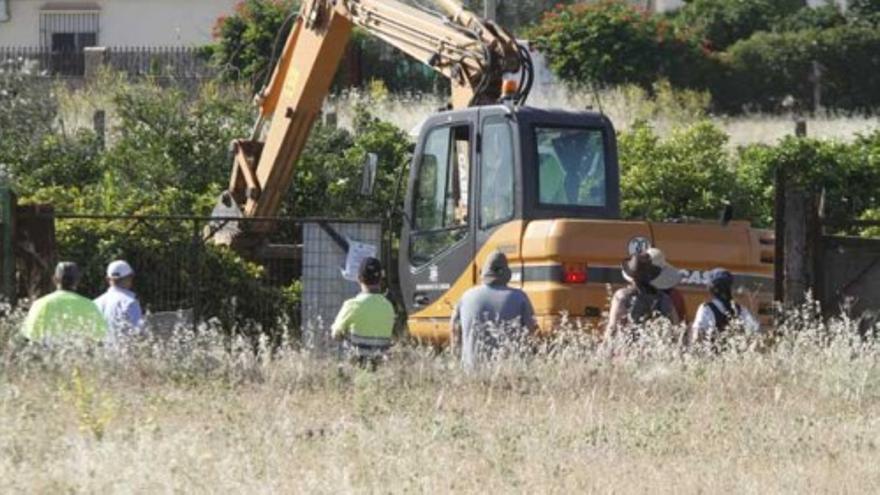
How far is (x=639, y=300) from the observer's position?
51.7ft

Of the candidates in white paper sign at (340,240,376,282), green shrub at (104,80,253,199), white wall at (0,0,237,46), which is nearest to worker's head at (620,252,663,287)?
white paper sign at (340,240,376,282)

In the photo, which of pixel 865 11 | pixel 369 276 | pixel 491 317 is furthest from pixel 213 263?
pixel 865 11

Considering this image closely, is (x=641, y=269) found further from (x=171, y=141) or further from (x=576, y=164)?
(x=171, y=141)

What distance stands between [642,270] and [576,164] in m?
3.12

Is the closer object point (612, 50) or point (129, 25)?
point (612, 50)

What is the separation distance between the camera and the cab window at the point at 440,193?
18859 millimetres

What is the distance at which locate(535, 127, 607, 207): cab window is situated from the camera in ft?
60.2

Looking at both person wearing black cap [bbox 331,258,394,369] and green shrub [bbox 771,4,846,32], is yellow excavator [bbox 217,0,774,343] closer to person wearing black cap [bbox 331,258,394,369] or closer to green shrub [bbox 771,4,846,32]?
person wearing black cap [bbox 331,258,394,369]

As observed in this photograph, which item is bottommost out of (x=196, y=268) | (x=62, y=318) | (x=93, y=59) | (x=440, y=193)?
(x=62, y=318)

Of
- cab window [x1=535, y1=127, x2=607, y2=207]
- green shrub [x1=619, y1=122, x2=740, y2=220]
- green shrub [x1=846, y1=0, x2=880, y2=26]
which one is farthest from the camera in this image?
green shrub [x1=846, y1=0, x2=880, y2=26]

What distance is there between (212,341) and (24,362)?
81.3 inches

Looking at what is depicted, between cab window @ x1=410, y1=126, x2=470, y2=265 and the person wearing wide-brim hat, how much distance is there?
262cm

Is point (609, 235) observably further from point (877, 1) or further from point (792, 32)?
point (877, 1)

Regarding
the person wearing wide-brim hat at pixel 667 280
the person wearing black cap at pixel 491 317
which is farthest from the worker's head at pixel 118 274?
Result: the person wearing wide-brim hat at pixel 667 280
